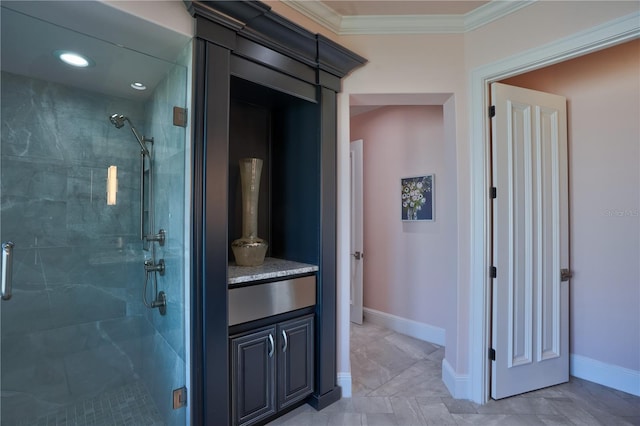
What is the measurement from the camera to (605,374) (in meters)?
2.42

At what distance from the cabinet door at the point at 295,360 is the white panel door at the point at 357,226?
1676mm

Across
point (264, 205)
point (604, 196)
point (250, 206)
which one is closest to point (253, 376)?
point (250, 206)

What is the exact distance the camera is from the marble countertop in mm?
1769

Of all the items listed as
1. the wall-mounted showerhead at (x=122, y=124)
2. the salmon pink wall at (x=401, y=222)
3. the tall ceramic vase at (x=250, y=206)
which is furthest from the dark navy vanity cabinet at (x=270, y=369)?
the salmon pink wall at (x=401, y=222)

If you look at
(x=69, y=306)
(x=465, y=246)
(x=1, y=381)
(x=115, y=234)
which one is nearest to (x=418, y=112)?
(x=465, y=246)

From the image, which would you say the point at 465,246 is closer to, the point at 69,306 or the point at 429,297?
the point at 429,297

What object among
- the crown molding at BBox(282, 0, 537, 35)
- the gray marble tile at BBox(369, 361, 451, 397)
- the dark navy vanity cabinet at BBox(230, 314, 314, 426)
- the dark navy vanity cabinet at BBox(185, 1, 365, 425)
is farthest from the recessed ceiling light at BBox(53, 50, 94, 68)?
the gray marble tile at BBox(369, 361, 451, 397)

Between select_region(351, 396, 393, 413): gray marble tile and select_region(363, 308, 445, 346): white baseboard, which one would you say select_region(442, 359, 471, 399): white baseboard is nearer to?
select_region(351, 396, 393, 413): gray marble tile

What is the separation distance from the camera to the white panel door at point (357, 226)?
3693mm

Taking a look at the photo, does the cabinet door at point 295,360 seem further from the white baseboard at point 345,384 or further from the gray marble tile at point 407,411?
the gray marble tile at point 407,411

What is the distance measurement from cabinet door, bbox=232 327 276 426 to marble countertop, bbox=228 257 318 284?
0.33 meters

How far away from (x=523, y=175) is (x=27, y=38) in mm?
3106

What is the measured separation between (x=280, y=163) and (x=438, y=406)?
2.10m

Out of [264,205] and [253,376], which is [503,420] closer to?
[253,376]
